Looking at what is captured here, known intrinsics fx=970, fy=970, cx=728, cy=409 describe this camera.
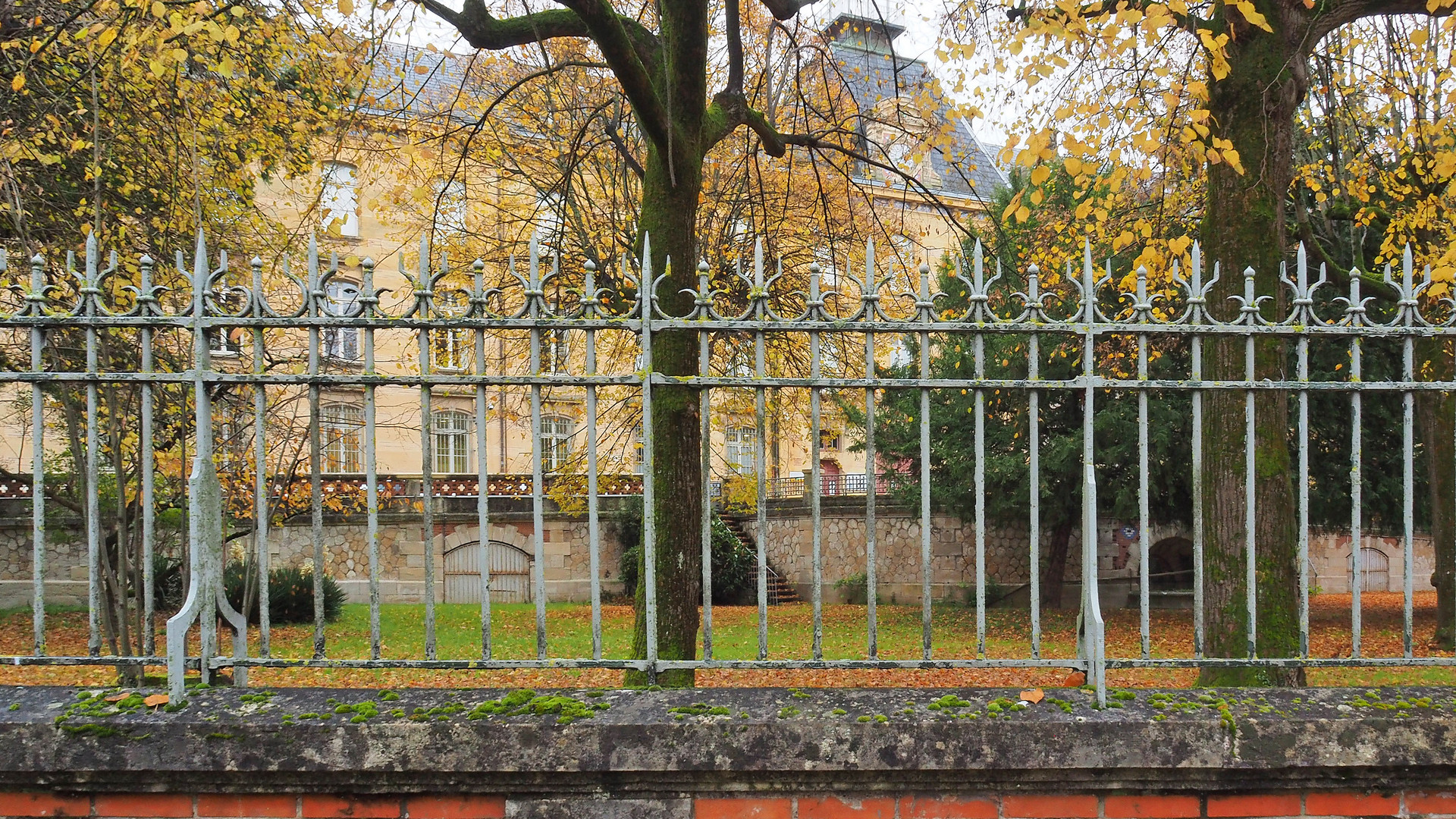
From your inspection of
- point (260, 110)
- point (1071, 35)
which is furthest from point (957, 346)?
point (1071, 35)

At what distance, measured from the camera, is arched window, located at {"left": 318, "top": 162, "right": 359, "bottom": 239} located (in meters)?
7.25

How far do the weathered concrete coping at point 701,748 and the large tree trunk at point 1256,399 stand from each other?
1.98 m

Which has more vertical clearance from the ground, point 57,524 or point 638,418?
point 638,418

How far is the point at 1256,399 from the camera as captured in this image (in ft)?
17.1

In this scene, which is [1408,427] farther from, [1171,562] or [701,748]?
[1171,562]

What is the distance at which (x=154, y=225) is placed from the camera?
8.37 metres

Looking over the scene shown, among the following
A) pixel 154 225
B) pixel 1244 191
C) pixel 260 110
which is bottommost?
pixel 1244 191

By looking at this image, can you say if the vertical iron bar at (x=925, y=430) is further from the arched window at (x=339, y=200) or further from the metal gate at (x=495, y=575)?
the metal gate at (x=495, y=575)

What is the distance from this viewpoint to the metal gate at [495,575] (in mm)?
22812

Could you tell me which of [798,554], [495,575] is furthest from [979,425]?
[798,554]

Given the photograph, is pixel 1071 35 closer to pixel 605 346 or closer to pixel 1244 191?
pixel 1244 191

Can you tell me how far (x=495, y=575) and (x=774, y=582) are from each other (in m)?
6.66

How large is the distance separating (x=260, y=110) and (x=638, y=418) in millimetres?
5068

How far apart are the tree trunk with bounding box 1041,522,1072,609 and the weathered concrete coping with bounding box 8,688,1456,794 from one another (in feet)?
53.4
